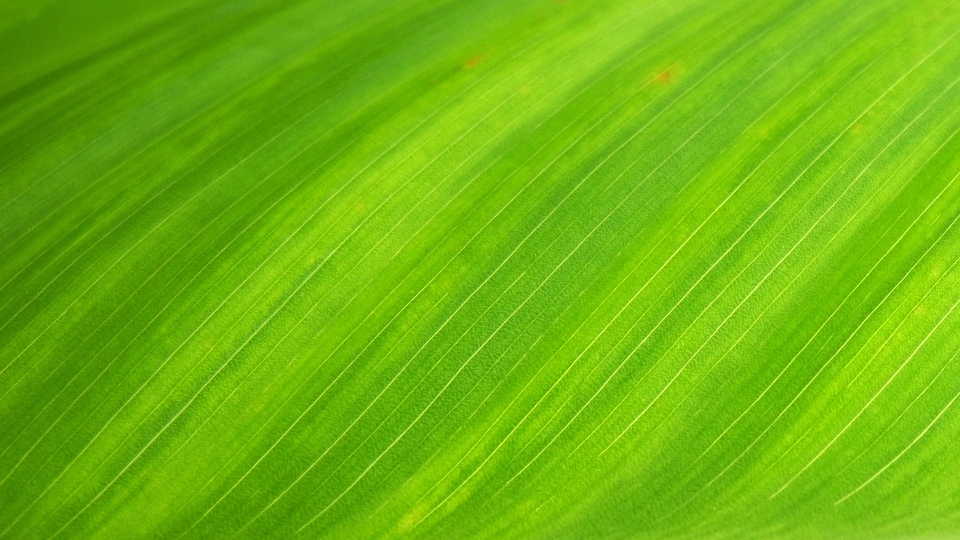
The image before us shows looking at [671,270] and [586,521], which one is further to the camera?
[671,270]

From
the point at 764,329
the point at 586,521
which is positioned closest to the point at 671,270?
the point at 764,329

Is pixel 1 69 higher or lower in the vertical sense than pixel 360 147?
higher

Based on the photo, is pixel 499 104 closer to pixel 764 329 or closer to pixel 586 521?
pixel 764 329

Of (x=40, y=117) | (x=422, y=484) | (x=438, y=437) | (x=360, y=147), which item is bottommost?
(x=422, y=484)

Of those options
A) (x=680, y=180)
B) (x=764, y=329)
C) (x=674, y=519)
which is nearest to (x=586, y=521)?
(x=674, y=519)

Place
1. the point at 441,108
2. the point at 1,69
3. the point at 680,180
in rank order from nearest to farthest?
the point at 680,180 < the point at 441,108 < the point at 1,69

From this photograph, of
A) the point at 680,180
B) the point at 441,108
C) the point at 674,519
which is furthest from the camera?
the point at 441,108

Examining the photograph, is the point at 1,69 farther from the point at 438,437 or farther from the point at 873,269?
the point at 873,269
